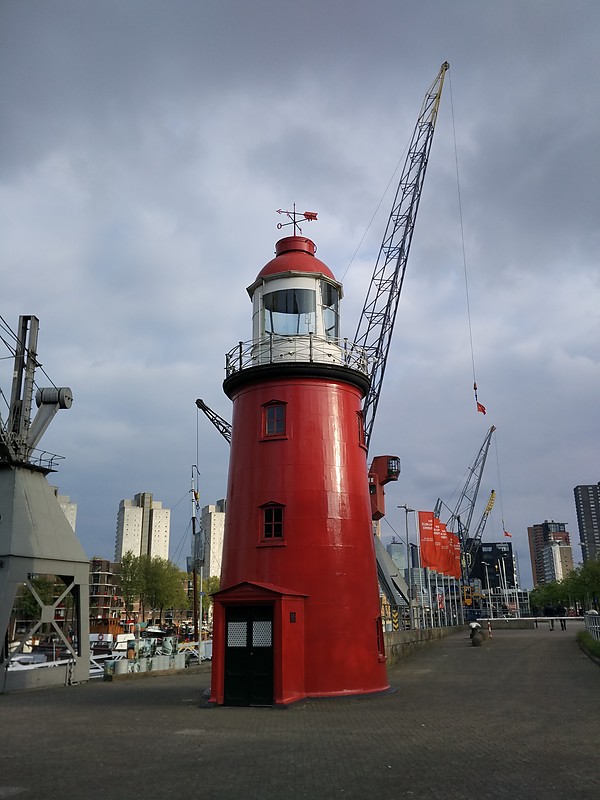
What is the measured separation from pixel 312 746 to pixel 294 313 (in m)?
14.6

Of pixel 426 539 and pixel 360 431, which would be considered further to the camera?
pixel 426 539

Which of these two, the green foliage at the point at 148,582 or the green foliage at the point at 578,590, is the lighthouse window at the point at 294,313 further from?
the green foliage at the point at 148,582

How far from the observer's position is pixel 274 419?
2294 centimetres

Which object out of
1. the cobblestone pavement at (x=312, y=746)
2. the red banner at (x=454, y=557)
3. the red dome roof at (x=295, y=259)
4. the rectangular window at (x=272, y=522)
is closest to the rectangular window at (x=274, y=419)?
the rectangular window at (x=272, y=522)

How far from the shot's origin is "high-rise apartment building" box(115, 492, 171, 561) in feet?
618

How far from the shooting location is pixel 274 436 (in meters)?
22.6

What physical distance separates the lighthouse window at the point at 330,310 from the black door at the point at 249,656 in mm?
10095

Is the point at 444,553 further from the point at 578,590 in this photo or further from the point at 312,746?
the point at 312,746

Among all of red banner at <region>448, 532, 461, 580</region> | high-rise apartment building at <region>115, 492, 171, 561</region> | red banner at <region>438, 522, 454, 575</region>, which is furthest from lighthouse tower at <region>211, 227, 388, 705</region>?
high-rise apartment building at <region>115, 492, 171, 561</region>

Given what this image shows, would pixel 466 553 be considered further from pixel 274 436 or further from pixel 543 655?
pixel 274 436

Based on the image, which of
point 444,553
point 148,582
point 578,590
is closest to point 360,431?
point 444,553

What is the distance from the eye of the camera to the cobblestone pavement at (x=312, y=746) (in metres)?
10.3

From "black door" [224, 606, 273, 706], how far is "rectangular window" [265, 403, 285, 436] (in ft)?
19.6

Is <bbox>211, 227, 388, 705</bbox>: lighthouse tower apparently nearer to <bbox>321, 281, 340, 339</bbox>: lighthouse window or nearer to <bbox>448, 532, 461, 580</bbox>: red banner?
<bbox>321, 281, 340, 339</bbox>: lighthouse window
